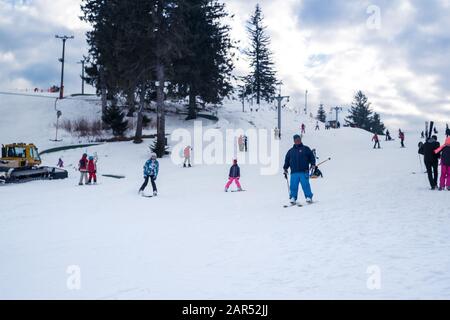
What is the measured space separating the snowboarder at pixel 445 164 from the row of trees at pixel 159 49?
20526 millimetres

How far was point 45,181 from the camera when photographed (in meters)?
21.1

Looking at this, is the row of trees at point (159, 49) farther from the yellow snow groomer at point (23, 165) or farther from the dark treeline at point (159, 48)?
the yellow snow groomer at point (23, 165)

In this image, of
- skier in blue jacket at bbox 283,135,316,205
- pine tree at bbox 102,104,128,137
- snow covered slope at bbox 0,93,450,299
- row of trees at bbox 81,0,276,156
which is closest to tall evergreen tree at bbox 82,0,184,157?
row of trees at bbox 81,0,276,156

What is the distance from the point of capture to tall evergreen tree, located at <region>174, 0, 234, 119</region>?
3422cm

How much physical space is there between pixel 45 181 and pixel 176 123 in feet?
68.9

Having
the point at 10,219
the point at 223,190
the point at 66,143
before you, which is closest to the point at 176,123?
the point at 66,143

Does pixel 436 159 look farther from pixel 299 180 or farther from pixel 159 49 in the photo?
pixel 159 49

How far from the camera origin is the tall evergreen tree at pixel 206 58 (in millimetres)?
34219

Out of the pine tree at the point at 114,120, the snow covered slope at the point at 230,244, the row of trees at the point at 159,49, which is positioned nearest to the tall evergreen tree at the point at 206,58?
the row of trees at the point at 159,49

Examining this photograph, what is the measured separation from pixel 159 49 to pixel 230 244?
2379 cm

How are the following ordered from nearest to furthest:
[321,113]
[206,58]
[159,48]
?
[159,48] < [206,58] < [321,113]

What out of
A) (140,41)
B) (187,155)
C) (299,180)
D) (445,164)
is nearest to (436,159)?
(445,164)

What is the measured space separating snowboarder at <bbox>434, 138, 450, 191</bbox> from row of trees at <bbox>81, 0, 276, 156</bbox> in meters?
20.5

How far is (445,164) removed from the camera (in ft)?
→ 39.3
